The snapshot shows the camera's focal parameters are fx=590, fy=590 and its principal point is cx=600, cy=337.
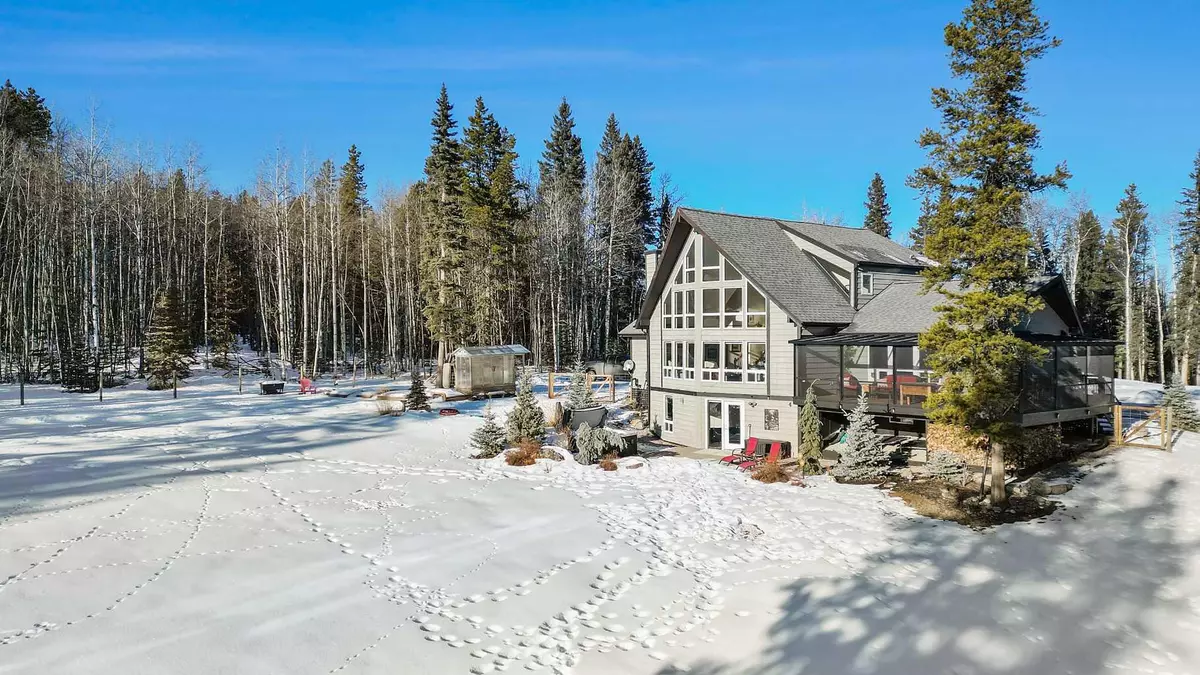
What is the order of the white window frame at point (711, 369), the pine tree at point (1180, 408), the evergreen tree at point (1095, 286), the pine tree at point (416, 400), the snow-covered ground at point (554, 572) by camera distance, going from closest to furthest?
the snow-covered ground at point (554, 572) → the pine tree at point (1180, 408) → the white window frame at point (711, 369) → the pine tree at point (416, 400) → the evergreen tree at point (1095, 286)

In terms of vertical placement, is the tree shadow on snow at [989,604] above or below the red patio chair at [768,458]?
below

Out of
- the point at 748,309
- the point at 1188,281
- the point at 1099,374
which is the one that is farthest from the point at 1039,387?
the point at 1188,281

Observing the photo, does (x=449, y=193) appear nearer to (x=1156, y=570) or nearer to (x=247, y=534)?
(x=247, y=534)

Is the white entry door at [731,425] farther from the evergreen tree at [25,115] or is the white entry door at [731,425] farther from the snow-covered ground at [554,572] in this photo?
the evergreen tree at [25,115]

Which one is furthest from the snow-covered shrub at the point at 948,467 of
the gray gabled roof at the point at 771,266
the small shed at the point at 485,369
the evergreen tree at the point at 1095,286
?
the evergreen tree at the point at 1095,286

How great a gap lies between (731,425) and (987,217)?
970 cm

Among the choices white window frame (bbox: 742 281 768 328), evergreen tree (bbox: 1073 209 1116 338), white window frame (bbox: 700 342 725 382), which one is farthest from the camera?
evergreen tree (bbox: 1073 209 1116 338)

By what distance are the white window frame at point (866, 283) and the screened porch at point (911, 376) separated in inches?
113

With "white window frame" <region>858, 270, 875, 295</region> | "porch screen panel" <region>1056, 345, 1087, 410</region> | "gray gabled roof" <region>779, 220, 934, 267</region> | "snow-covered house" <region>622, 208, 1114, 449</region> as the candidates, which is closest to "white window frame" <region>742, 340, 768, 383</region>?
"snow-covered house" <region>622, 208, 1114, 449</region>

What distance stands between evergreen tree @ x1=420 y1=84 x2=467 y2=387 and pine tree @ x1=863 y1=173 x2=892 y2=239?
36.4m

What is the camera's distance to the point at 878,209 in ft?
171

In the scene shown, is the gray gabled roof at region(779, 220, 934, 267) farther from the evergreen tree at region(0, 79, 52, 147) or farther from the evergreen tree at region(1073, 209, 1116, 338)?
the evergreen tree at region(0, 79, 52, 147)

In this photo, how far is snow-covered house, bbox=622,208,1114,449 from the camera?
16234mm

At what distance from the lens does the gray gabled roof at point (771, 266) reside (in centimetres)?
1858
